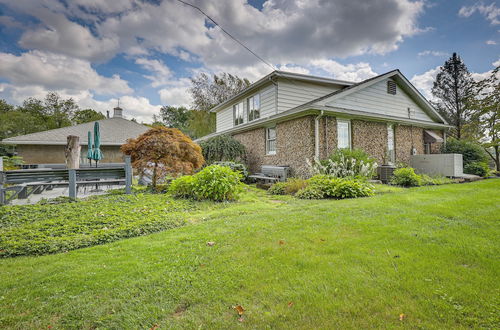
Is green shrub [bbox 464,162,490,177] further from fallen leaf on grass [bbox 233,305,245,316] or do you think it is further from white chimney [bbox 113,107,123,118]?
white chimney [bbox 113,107,123,118]

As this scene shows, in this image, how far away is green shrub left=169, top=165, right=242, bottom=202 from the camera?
6.56m

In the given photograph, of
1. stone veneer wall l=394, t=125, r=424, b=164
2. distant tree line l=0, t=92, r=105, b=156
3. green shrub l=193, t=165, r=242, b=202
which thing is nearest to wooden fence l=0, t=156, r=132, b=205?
green shrub l=193, t=165, r=242, b=202

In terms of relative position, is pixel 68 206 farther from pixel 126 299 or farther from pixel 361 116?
pixel 361 116

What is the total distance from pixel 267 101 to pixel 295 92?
1554 millimetres

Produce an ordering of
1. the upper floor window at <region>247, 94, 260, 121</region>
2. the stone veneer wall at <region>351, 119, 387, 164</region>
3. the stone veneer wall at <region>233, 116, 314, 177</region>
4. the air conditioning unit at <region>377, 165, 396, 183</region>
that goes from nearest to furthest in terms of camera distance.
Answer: the air conditioning unit at <region>377, 165, 396, 183</region>, the stone veneer wall at <region>233, 116, 314, 177</region>, the stone veneer wall at <region>351, 119, 387, 164</region>, the upper floor window at <region>247, 94, 260, 121</region>

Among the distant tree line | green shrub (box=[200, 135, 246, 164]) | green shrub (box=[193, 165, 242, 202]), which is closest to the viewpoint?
green shrub (box=[193, 165, 242, 202])

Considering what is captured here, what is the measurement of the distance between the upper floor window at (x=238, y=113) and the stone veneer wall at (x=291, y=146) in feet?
7.98

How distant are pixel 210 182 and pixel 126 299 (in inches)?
188

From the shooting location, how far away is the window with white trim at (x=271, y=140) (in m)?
12.3

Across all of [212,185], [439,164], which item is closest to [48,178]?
[212,185]

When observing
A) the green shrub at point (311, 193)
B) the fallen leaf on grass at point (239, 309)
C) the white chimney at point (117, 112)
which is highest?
the white chimney at point (117, 112)

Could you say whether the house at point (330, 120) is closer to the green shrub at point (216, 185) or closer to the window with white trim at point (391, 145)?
the window with white trim at point (391, 145)

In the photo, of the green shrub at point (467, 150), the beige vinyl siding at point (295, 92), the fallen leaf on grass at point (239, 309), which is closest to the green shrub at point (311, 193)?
the fallen leaf on grass at point (239, 309)

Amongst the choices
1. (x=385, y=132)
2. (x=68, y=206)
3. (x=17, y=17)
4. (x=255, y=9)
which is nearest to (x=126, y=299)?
(x=68, y=206)
